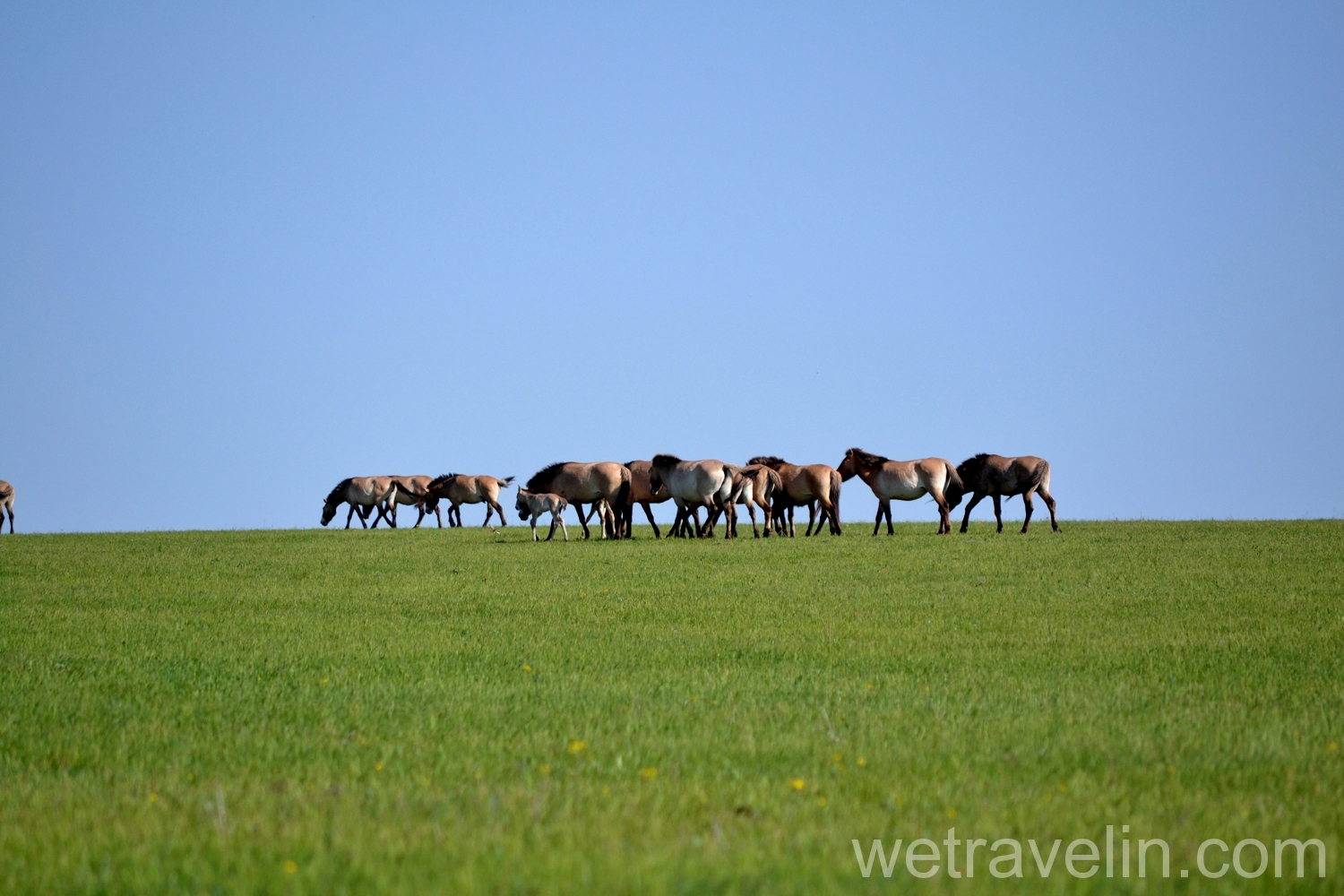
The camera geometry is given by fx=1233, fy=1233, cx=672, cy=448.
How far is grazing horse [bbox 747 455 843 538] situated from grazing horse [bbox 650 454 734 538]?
210 cm

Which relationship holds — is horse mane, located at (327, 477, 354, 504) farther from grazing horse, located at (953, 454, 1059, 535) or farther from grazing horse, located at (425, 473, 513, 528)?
grazing horse, located at (953, 454, 1059, 535)

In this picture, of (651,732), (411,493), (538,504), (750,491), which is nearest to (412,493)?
Answer: (411,493)

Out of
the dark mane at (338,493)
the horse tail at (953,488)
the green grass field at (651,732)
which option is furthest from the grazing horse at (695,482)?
the dark mane at (338,493)

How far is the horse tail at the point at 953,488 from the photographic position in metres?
31.8

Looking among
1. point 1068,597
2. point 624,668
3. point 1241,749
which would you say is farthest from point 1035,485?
point 1241,749

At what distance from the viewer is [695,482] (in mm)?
30594

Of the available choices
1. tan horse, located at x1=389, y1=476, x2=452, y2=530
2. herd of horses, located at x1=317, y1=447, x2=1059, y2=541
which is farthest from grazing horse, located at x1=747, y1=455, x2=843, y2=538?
tan horse, located at x1=389, y1=476, x2=452, y2=530

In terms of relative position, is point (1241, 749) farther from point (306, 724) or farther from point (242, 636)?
point (242, 636)

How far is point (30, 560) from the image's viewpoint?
24.4 meters

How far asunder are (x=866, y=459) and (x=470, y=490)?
20757 millimetres

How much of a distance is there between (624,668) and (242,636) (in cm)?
474

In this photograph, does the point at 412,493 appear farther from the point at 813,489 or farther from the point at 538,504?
the point at 813,489

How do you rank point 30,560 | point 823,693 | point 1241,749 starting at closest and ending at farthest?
point 1241,749 < point 823,693 < point 30,560

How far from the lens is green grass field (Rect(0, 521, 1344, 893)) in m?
5.00
